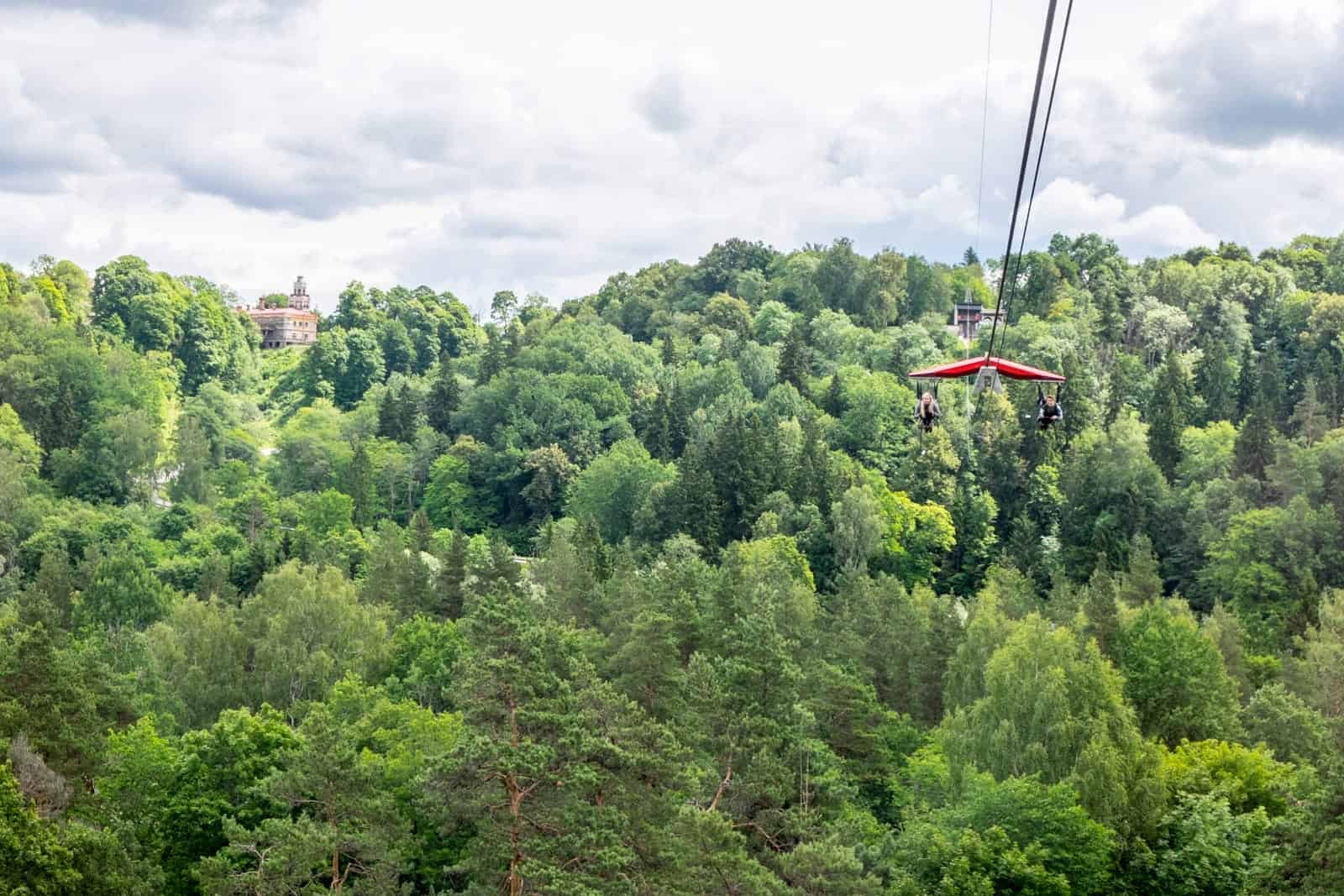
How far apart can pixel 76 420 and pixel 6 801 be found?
7088cm

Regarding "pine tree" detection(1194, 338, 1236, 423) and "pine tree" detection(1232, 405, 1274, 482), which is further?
"pine tree" detection(1194, 338, 1236, 423)

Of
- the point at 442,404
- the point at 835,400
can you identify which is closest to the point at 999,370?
the point at 835,400

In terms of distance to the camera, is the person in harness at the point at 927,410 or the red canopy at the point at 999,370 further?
the person in harness at the point at 927,410

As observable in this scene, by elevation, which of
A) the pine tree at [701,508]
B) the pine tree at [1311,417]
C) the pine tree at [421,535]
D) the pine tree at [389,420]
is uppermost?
the pine tree at [1311,417]

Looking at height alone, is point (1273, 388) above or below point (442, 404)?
above

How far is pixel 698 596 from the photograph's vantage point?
54.9 meters

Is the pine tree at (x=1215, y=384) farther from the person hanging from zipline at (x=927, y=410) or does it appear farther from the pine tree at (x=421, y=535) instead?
the person hanging from zipline at (x=927, y=410)

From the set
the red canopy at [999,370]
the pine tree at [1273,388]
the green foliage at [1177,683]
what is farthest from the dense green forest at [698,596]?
the red canopy at [999,370]

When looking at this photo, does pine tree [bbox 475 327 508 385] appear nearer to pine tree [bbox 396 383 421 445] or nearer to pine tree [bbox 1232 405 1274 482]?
pine tree [bbox 396 383 421 445]

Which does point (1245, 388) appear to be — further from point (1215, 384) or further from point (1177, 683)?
point (1177, 683)

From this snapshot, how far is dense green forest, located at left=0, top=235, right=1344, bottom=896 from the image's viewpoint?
120 ft

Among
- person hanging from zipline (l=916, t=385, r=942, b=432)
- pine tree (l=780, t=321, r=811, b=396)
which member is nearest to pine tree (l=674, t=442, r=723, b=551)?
Result: pine tree (l=780, t=321, r=811, b=396)

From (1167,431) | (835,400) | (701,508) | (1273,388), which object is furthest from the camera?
(835,400)

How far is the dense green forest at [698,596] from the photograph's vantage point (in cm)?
3644
